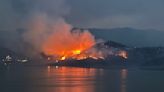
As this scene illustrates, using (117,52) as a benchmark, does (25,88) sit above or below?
below

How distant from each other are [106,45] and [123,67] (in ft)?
62.7

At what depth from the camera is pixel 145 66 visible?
423 feet

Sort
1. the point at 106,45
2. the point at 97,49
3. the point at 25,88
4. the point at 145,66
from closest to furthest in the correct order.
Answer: the point at 25,88 → the point at 145,66 → the point at 97,49 → the point at 106,45

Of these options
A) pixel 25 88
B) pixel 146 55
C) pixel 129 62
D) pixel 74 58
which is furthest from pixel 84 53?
pixel 25 88

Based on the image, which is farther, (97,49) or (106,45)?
(106,45)

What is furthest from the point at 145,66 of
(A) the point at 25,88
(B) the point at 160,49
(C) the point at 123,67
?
(A) the point at 25,88

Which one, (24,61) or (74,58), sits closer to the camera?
(74,58)

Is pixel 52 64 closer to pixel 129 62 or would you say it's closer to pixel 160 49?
pixel 129 62

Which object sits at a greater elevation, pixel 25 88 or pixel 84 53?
pixel 84 53

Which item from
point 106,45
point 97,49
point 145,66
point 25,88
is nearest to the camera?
point 25,88

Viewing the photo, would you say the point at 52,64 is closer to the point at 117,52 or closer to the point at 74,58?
the point at 74,58

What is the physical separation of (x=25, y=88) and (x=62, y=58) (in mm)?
72440

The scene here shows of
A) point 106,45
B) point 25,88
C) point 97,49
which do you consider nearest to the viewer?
point 25,88

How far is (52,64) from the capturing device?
13588 centimetres
